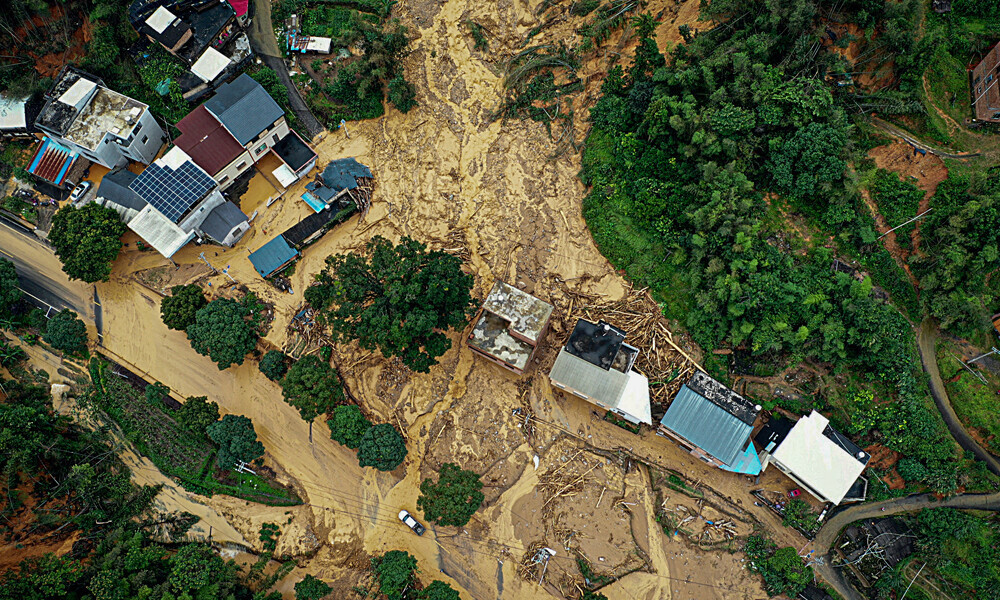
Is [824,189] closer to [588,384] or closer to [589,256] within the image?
[589,256]

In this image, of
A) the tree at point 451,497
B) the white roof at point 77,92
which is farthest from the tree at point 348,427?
the white roof at point 77,92

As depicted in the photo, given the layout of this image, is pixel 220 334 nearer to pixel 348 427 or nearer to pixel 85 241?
pixel 348 427

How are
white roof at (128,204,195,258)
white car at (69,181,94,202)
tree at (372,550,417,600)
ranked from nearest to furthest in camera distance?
tree at (372,550,417,600) < white roof at (128,204,195,258) < white car at (69,181,94,202)

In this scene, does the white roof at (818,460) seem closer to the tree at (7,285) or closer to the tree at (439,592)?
the tree at (439,592)

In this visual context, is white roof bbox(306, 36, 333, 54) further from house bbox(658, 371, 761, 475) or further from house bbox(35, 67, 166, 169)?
house bbox(658, 371, 761, 475)

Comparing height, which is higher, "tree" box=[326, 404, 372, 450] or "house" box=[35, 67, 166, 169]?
"house" box=[35, 67, 166, 169]

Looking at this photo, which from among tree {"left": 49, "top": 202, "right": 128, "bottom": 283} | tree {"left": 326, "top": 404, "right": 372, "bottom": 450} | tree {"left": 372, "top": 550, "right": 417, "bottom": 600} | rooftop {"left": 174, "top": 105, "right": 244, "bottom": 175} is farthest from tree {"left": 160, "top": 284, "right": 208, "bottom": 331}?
tree {"left": 372, "top": 550, "right": 417, "bottom": 600}

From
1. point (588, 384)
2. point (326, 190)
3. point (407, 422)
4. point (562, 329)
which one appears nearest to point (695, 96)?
point (562, 329)

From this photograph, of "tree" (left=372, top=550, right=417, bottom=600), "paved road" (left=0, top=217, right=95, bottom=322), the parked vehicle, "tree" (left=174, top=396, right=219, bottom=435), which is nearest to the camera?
"tree" (left=372, top=550, right=417, bottom=600)
